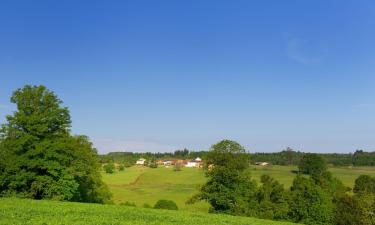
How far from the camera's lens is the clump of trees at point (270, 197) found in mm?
53938

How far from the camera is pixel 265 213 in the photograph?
223 feet

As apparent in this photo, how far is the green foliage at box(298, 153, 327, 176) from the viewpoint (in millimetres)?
107975

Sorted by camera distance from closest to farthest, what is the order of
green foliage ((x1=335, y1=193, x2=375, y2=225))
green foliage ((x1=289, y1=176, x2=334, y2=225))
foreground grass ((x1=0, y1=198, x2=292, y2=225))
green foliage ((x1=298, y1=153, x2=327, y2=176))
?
1. foreground grass ((x1=0, y1=198, x2=292, y2=225))
2. green foliage ((x1=289, y1=176, x2=334, y2=225))
3. green foliage ((x1=335, y1=193, x2=375, y2=225))
4. green foliage ((x1=298, y1=153, x2=327, y2=176))

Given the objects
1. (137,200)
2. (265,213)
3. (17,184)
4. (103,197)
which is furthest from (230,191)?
(137,200)

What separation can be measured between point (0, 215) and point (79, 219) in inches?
199

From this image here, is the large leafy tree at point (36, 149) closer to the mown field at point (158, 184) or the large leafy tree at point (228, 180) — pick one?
the large leafy tree at point (228, 180)

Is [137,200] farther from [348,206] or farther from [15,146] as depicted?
[15,146]

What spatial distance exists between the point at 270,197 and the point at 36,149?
4640 centimetres

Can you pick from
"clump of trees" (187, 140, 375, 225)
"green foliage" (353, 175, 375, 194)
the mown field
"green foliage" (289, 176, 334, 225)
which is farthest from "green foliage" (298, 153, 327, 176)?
"green foliage" (289, 176, 334, 225)

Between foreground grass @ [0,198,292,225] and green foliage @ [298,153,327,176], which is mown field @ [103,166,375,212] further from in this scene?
foreground grass @ [0,198,292,225]

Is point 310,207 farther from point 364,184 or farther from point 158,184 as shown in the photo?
point 158,184

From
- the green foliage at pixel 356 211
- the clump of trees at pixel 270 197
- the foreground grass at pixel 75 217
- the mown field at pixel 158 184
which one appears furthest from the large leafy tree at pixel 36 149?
the mown field at pixel 158 184

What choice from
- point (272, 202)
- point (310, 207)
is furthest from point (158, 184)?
point (310, 207)

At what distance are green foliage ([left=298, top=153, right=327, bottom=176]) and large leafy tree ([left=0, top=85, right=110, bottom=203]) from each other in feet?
228
